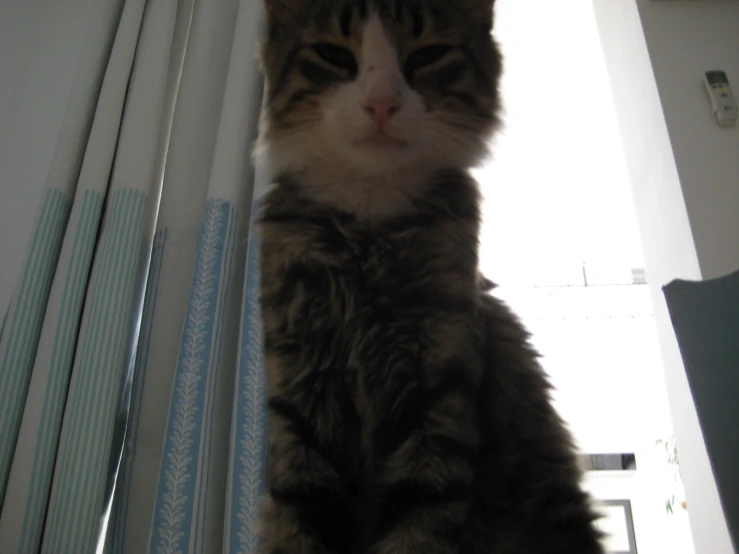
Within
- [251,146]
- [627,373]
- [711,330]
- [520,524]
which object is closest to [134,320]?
[251,146]

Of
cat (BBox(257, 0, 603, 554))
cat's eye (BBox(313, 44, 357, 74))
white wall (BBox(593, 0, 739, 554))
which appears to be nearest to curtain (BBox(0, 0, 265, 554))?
cat (BBox(257, 0, 603, 554))

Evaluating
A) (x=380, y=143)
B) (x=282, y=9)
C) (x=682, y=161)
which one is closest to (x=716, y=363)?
(x=380, y=143)

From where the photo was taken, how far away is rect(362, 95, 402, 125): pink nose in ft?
1.97

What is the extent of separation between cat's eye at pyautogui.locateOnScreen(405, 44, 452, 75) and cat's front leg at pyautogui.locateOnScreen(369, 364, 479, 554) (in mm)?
418

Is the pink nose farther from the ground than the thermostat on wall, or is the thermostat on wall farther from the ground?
the thermostat on wall

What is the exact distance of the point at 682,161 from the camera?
1.21 m

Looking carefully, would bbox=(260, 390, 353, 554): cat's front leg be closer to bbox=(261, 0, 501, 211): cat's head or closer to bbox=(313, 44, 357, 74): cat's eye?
bbox=(261, 0, 501, 211): cat's head

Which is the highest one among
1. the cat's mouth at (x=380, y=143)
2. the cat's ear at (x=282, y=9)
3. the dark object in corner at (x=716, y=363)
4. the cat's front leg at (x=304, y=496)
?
the cat's ear at (x=282, y=9)

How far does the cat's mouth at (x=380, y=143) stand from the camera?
2.05 feet

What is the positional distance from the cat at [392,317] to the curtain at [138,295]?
303 mm

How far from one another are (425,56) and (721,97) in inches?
36.4

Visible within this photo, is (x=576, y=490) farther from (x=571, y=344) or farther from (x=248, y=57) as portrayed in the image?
(x=571, y=344)

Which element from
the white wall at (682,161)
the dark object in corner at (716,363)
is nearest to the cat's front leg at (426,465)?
the dark object in corner at (716,363)

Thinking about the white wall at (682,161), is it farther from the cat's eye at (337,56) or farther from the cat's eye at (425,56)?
the cat's eye at (337,56)
